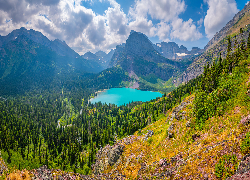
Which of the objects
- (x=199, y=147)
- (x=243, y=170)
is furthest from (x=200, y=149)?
(x=243, y=170)

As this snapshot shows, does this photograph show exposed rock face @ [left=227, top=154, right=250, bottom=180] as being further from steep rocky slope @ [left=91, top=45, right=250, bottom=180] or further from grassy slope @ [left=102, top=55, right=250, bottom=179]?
grassy slope @ [left=102, top=55, right=250, bottom=179]

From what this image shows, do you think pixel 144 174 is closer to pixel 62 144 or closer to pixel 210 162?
pixel 210 162

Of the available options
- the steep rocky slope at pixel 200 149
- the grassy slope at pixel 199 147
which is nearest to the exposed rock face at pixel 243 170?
the steep rocky slope at pixel 200 149

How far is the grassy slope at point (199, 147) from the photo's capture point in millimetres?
23844

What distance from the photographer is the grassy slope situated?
23.8 metres

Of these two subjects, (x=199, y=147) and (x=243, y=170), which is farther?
(x=199, y=147)

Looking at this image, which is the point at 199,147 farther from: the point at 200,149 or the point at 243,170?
the point at 243,170

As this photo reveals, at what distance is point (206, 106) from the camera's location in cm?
4334

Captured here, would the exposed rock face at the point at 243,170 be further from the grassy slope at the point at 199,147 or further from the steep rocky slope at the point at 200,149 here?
the grassy slope at the point at 199,147

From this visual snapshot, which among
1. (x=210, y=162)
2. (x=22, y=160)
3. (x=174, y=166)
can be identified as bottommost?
(x=22, y=160)

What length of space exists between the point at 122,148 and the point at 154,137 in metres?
16.6

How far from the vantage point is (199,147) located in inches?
1226

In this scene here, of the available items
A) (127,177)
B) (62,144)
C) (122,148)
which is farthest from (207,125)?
(62,144)

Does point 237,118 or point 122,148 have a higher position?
point 237,118
